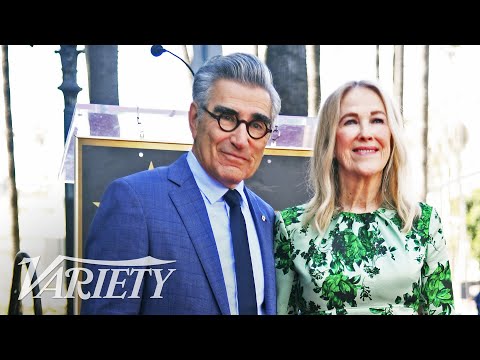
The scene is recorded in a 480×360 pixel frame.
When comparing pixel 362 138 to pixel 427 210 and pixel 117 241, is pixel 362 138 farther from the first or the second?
pixel 117 241

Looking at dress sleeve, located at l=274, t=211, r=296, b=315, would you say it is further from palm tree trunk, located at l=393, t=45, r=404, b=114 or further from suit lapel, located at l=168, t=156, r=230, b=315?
palm tree trunk, located at l=393, t=45, r=404, b=114

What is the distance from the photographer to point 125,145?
151 inches

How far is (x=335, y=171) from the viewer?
3.89 m

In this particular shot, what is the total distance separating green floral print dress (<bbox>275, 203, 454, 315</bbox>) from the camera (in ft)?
12.3

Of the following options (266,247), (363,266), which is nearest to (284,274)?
(266,247)

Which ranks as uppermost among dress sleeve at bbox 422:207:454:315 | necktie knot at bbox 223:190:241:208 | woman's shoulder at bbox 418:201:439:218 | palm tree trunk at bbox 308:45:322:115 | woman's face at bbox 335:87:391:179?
palm tree trunk at bbox 308:45:322:115

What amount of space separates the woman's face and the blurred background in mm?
152

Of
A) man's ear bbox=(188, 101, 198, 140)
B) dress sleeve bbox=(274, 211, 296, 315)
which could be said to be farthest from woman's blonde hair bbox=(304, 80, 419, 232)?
man's ear bbox=(188, 101, 198, 140)

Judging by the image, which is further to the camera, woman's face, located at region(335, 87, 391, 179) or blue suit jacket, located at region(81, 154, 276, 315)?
woman's face, located at region(335, 87, 391, 179)

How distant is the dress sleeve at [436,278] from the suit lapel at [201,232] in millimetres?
1045

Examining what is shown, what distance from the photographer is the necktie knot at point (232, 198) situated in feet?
12.5

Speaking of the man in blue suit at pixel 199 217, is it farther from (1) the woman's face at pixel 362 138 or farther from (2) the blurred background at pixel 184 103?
(1) the woman's face at pixel 362 138

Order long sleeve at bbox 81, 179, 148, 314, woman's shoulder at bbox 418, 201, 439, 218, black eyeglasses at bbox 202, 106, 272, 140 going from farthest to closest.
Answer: woman's shoulder at bbox 418, 201, 439, 218
black eyeglasses at bbox 202, 106, 272, 140
long sleeve at bbox 81, 179, 148, 314

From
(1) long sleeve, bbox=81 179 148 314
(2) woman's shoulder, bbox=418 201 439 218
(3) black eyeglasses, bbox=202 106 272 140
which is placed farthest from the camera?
(2) woman's shoulder, bbox=418 201 439 218
